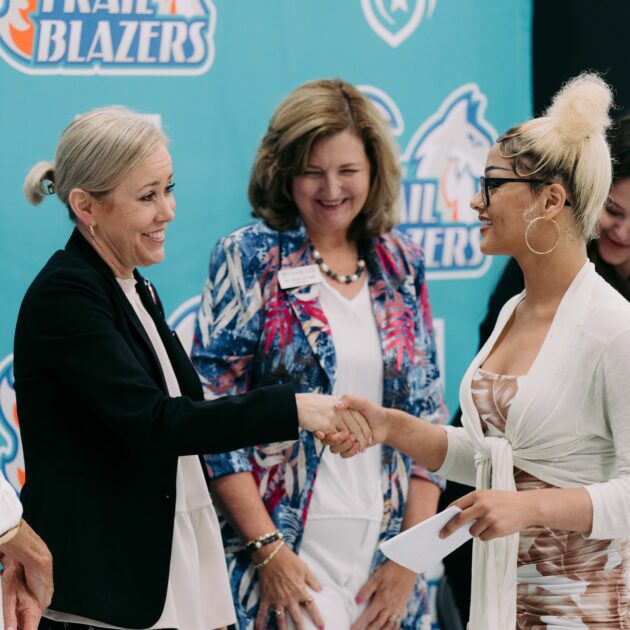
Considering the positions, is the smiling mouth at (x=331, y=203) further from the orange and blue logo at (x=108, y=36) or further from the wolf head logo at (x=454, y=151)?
the wolf head logo at (x=454, y=151)

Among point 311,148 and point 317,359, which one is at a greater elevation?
point 311,148

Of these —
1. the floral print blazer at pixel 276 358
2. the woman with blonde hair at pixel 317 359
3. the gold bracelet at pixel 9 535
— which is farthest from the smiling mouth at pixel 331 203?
the gold bracelet at pixel 9 535

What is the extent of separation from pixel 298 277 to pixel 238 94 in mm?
963

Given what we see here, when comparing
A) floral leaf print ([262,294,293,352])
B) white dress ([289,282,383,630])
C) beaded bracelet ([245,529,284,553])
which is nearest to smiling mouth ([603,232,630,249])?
white dress ([289,282,383,630])

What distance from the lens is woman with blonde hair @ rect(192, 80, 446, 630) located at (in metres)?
2.90

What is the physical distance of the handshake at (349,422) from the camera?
259 centimetres

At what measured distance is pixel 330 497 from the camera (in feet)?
9.59

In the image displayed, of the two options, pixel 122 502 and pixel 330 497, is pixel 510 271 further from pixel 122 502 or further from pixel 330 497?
pixel 122 502

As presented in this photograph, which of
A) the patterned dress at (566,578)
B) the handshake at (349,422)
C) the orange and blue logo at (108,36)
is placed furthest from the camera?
the orange and blue logo at (108,36)

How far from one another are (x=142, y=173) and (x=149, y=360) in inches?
16.2

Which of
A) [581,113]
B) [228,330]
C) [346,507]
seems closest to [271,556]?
[346,507]

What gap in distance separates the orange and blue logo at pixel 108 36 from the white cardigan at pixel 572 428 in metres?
1.77

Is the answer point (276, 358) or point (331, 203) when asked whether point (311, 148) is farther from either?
point (276, 358)

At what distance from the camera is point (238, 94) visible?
3674mm
